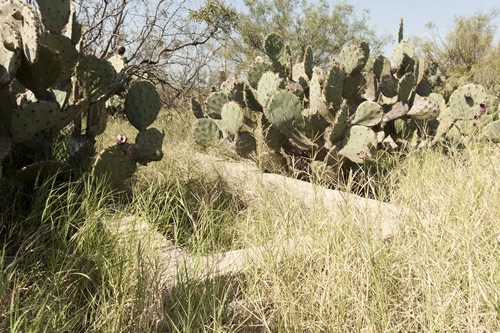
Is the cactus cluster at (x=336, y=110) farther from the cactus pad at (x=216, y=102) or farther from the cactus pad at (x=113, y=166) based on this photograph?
the cactus pad at (x=113, y=166)

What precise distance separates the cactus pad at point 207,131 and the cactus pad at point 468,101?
6.73ft

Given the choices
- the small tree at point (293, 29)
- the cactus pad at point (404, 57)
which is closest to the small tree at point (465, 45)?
the small tree at point (293, 29)

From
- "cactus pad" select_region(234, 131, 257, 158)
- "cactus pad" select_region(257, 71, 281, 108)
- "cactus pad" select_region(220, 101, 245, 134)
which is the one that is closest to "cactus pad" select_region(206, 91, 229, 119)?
"cactus pad" select_region(220, 101, 245, 134)

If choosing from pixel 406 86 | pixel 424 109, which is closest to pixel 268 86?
pixel 406 86

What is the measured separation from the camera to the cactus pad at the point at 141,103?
294 cm

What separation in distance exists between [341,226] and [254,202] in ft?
2.92

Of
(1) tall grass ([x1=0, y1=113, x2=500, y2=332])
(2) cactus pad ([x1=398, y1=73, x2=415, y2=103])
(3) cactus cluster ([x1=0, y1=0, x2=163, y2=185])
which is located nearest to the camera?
(1) tall grass ([x1=0, y1=113, x2=500, y2=332])

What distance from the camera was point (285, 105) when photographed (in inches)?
136

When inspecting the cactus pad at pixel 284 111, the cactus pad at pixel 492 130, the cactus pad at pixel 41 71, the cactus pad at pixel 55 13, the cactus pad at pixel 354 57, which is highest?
the cactus pad at pixel 55 13

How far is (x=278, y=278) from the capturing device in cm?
173

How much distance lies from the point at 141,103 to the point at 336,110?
1.43m

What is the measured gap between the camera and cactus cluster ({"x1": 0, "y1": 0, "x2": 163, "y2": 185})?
2229 millimetres

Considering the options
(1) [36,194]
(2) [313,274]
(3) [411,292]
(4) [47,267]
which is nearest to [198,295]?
(2) [313,274]

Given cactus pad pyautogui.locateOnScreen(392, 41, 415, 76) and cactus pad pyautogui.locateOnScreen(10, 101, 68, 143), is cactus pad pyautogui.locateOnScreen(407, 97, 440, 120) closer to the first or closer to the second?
cactus pad pyautogui.locateOnScreen(392, 41, 415, 76)
